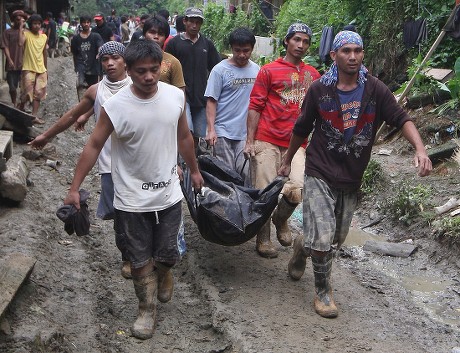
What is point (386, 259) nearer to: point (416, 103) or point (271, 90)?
point (271, 90)

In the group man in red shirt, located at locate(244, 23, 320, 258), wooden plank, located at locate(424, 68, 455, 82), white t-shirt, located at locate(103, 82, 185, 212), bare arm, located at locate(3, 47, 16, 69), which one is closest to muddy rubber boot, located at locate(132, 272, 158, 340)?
white t-shirt, located at locate(103, 82, 185, 212)

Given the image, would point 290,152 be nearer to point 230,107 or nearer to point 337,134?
point 337,134

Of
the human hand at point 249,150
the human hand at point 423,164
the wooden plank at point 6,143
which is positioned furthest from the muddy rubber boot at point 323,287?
the wooden plank at point 6,143

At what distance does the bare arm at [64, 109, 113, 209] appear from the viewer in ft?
13.6

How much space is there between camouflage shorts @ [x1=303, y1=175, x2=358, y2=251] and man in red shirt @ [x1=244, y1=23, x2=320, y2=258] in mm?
799

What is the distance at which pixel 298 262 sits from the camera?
5.38m

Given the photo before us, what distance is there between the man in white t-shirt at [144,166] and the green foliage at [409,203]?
11.7 feet

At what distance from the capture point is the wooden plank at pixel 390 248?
675cm

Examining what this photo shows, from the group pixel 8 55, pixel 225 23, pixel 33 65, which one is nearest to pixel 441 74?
pixel 33 65

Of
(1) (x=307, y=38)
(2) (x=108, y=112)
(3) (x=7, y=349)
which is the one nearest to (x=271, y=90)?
(1) (x=307, y=38)

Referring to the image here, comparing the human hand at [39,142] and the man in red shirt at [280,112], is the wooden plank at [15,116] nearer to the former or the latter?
the man in red shirt at [280,112]

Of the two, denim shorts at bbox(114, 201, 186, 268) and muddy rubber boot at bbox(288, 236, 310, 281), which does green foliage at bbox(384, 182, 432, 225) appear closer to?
muddy rubber boot at bbox(288, 236, 310, 281)

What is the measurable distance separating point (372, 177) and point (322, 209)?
13.0 feet

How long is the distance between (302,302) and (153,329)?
1149 mm
